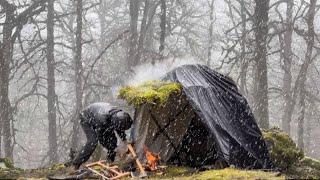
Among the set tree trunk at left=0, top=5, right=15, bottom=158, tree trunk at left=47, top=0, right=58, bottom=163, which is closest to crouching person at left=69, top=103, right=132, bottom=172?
tree trunk at left=0, top=5, right=15, bottom=158

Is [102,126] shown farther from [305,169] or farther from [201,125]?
[305,169]

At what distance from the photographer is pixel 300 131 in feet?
70.4

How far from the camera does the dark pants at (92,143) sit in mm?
8930

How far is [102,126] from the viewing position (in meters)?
8.85

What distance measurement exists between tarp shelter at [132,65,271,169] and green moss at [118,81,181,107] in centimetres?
30

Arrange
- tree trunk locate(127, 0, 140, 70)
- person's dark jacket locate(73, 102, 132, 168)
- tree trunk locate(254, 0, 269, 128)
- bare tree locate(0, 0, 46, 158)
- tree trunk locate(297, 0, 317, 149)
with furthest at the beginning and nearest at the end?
tree trunk locate(127, 0, 140, 70) → tree trunk locate(297, 0, 317, 149) → tree trunk locate(254, 0, 269, 128) → bare tree locate(0, 0, 46, 158) → person's dark jacket locate(73, 102, 132, 168)

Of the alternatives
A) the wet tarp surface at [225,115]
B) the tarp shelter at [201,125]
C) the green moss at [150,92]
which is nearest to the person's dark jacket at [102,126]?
the green moss at [150,92]

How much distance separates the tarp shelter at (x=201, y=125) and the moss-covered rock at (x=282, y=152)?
1.09 meters

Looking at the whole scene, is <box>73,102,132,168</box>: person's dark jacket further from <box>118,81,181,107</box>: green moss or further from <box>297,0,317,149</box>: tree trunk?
<box>297,0,317,149</box>: tree trunk

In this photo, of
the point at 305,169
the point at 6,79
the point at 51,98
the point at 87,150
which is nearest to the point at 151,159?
the point at 87,150

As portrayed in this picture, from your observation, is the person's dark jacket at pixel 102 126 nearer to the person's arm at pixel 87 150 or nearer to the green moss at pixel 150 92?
the person's arm at pixel 87 150

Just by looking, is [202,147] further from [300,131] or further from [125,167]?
[300,131]

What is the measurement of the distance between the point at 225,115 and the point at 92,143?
8.94 ft

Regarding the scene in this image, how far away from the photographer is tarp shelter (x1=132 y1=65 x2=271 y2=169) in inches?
348
